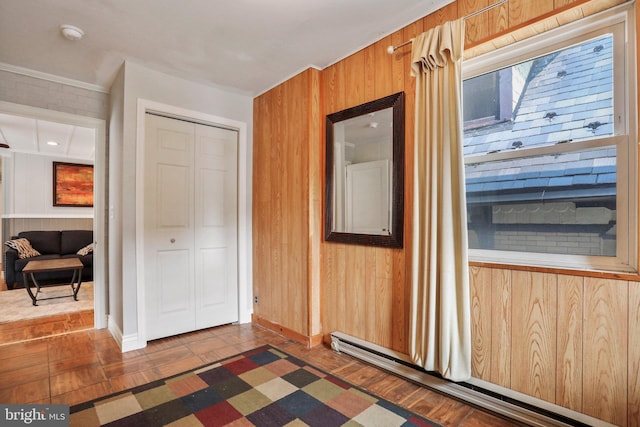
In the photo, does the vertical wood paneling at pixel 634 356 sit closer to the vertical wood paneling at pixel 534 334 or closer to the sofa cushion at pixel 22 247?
the vertical wood paneling at pixel 534 334

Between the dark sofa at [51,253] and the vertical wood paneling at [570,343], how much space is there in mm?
6199

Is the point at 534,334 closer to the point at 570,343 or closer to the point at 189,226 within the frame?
the point at 570,343

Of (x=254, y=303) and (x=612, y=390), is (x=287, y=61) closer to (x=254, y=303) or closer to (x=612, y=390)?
(x=254, y=303)

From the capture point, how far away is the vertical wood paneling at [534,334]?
1.62 m

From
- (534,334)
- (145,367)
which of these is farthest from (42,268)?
(534,334)

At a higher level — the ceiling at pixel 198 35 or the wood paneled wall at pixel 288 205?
the ceiling at pixel 198 35

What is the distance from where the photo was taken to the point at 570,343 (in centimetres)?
156

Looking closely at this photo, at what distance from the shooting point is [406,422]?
1701mm

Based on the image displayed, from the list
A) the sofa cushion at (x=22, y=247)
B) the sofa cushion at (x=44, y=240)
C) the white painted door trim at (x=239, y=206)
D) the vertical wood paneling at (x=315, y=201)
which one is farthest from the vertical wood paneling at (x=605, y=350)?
the sofa cushion at (x=44, y=240)

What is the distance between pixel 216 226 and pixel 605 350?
3073 mm

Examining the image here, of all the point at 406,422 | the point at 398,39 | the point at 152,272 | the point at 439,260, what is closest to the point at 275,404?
the point at 406,422

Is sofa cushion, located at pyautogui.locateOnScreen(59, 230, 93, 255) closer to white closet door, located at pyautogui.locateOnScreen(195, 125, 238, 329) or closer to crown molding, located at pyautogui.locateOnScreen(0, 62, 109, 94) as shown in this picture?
crown molding, located at pyautogui.locateOnScreen(0, 62, 109, 94)

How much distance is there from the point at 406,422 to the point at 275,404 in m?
0.76

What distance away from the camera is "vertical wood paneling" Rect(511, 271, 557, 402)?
162 centimetres
